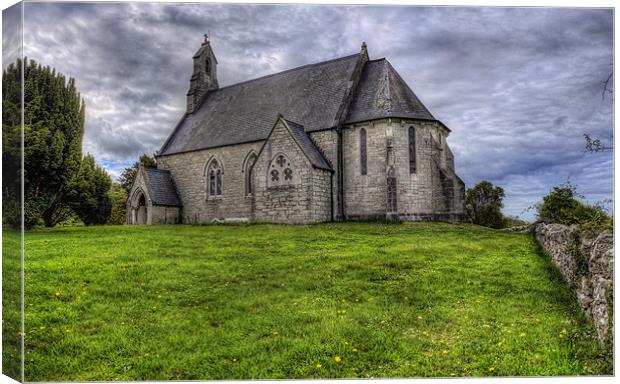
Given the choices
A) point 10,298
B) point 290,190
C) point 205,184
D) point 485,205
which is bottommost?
point 10,298

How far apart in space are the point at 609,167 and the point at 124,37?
26.2 feet

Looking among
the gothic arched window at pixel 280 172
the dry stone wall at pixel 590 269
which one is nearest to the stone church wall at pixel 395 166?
the gothic arched window at pixel 280 172

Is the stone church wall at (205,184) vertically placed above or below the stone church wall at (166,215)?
above

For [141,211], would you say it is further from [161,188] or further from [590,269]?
[590,269]

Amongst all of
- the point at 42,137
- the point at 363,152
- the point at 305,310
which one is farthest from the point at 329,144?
the point at 305,310

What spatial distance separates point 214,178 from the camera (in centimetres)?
1942

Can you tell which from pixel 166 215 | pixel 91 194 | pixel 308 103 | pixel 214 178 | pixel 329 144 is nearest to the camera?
pixel 91 194

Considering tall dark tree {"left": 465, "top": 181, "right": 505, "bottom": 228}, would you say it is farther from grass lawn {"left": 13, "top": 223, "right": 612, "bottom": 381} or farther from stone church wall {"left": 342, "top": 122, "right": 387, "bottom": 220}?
stone church wall {"left": 342, "top": 122, "right": 387, "bottom": 220}

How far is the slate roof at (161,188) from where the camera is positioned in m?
18.6

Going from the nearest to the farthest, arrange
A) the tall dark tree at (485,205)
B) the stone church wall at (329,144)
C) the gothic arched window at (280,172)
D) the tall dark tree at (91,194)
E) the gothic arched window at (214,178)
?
the tall dark tree at (485,205) < the tall dark tree at (91,194) < the gothic arched window at (280,172) < the stone church wall at (329,144) < the gothic arched window at (214,178)

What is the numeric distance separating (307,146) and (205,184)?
555 cm

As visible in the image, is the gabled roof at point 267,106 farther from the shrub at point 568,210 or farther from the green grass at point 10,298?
the green grass at point 10,298

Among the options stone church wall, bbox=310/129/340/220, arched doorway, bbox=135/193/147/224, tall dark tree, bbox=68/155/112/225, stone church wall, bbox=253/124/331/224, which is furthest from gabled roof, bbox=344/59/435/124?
tall dark tree, bbox=68/155/112/225

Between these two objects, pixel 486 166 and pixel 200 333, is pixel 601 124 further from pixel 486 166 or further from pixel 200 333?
pixel 200 333
